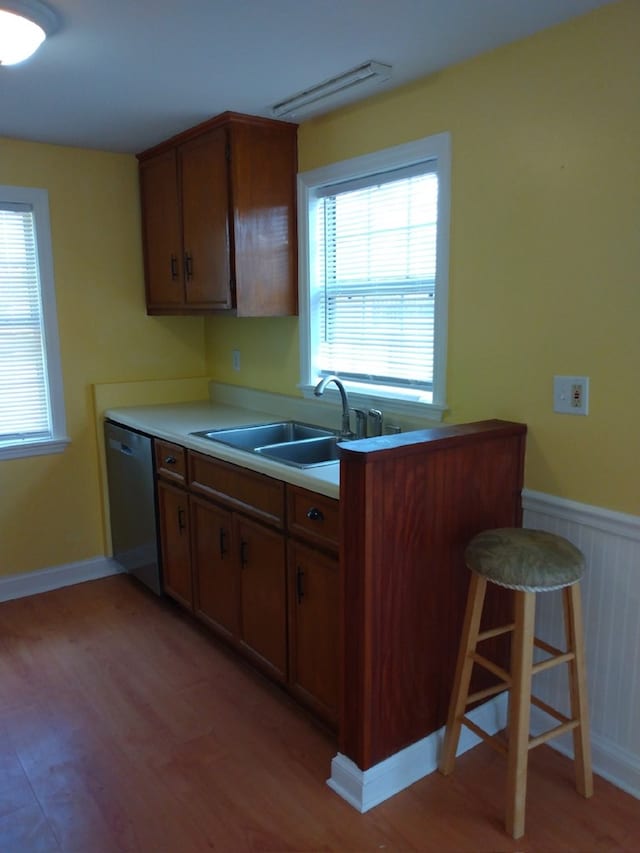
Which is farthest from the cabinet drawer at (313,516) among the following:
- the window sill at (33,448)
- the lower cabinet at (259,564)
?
the window sill at (33,448)

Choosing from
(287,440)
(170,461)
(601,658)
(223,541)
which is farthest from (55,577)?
(601,658)

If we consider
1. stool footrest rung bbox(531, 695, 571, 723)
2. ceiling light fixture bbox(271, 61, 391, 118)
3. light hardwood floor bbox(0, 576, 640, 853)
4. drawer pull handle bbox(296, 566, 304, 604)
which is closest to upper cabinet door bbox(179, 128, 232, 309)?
ceiling light fixture bbox(271, 61, 391, 118)

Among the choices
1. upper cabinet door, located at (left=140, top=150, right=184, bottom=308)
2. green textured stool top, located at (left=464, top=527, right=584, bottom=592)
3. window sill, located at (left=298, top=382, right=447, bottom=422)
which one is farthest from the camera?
upper cabinet door, located at (left=140, top=150, right=184, bottom=308)

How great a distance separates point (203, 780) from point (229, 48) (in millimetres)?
2267

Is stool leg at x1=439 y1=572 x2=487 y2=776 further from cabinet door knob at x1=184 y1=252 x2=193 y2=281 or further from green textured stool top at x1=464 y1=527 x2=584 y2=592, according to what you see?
cabinet door knob at x1=184 y1=252 x2=193 y2=281

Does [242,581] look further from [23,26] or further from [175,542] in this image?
[23,26]

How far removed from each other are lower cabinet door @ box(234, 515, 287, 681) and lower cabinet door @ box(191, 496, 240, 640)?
0.22 feet

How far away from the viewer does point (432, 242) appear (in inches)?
95.4

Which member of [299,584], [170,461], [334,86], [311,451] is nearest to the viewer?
[299,584]

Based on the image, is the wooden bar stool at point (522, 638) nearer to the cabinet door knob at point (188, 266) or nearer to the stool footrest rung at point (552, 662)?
the stool footrest rung at point (552, 662)

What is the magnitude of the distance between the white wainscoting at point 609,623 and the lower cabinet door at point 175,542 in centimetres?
151

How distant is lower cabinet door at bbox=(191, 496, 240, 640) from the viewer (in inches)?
102

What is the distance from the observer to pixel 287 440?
10.2 feet

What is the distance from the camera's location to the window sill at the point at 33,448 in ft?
10.7
